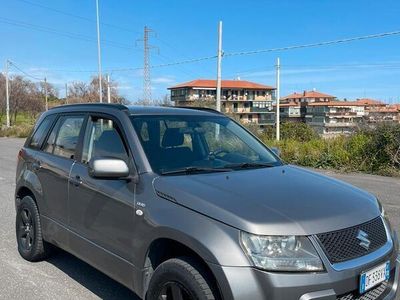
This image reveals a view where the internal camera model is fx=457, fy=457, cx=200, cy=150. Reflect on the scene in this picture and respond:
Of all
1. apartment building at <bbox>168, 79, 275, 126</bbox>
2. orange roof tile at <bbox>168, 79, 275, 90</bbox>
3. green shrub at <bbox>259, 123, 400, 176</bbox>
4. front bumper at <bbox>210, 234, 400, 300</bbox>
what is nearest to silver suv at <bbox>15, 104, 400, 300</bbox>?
front bumper at <bbox>210, 234, 400, 300</bbox>

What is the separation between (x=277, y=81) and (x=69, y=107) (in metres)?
46.2

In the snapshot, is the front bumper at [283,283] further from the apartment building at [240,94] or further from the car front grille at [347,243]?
the apartment building at [240,94]

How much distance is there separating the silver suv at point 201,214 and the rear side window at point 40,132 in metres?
0.40

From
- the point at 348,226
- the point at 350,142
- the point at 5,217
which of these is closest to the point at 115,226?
the point at 348,226

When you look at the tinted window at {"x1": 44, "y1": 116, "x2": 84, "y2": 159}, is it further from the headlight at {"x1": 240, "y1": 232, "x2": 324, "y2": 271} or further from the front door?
the headlight at {"x1": 240, "y1": 232, "x2": 324, "y2": 271}

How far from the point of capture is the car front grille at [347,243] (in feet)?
8.83

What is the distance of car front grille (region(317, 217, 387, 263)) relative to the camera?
2691mm

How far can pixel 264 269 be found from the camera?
2.60 metres

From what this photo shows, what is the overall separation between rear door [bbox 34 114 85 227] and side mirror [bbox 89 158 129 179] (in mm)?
1008

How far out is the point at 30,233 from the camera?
5.12 meters

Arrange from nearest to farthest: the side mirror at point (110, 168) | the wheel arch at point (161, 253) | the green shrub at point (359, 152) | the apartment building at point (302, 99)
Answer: the wheel arch at point (161, 253) < the side mirror at point (110, 168) < the green shrub at point (359, 152) < the apartment building at point (302, 99)

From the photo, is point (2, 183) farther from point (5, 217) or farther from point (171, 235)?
point (171, 235)

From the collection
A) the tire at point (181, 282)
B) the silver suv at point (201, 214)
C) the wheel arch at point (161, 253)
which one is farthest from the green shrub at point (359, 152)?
Answer: the tire at point (181, 282)

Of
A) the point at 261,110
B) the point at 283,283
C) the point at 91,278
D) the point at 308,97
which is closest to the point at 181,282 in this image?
the point at 283,283
